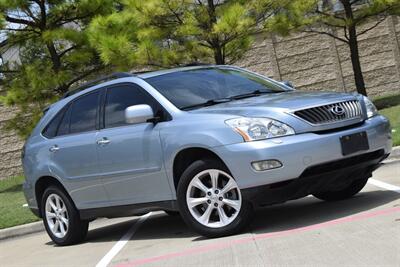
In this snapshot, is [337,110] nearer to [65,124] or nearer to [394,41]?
[65,124]

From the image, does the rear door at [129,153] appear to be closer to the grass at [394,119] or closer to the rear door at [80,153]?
the rear door at [80,153]

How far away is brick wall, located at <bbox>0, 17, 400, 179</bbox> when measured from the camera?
2230cm

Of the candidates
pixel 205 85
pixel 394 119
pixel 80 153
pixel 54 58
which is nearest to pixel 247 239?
pixel 205 85

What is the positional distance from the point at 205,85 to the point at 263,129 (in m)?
1.33

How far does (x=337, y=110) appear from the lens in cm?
651

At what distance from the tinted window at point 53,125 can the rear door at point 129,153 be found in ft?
3.10

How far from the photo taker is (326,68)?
22453 mm

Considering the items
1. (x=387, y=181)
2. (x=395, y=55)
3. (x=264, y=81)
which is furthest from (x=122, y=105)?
(x=395, y=55)

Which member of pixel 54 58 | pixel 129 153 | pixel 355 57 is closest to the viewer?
pixel 129 153

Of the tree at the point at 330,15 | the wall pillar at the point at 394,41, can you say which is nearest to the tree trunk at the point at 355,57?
the tree at the point at 330,15

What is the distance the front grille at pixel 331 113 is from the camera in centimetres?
634

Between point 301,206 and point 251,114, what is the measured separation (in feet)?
7.13

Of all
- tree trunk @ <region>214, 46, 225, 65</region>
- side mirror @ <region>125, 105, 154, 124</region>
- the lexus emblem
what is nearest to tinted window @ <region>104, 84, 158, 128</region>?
side mirror @ <region>125, 105, 154, 124</region>

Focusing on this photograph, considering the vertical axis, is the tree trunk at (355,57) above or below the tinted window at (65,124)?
below
